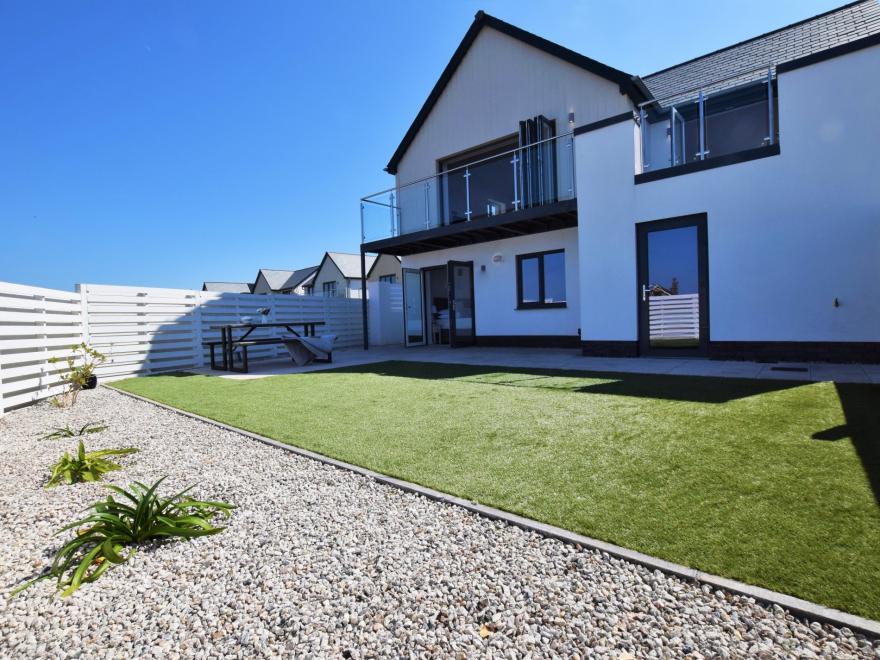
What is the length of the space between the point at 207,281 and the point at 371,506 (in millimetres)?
57551

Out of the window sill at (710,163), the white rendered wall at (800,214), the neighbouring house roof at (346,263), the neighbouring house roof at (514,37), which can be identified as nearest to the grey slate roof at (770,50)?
the neighbouring house roof at (514,37)

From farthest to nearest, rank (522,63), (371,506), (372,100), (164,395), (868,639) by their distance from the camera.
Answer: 1. (372,100)
2. (522,63)
3. (164,395)
4. (371,506)
5. (868,639)

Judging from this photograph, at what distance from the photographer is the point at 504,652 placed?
133 centimetres

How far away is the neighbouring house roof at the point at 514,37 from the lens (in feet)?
30.8

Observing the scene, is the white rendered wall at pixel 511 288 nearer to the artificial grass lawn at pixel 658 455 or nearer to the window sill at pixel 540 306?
the window sill at pixel 540 306

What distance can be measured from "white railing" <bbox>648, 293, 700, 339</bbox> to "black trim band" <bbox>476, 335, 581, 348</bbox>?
2.55 m

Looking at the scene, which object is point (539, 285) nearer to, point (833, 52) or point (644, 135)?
point (644, 135)

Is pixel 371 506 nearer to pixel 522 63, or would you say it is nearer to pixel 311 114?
pixel 522 63

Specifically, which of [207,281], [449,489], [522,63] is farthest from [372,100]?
[207,281]

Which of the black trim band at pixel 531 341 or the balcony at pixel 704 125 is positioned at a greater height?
the balcony at pixel 704 125

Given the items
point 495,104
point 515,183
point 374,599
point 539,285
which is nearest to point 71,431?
point 374,599

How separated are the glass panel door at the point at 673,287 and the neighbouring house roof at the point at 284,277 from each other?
3598 cm

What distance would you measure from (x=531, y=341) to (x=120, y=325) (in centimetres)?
902

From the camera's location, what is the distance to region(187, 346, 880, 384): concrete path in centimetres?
540
